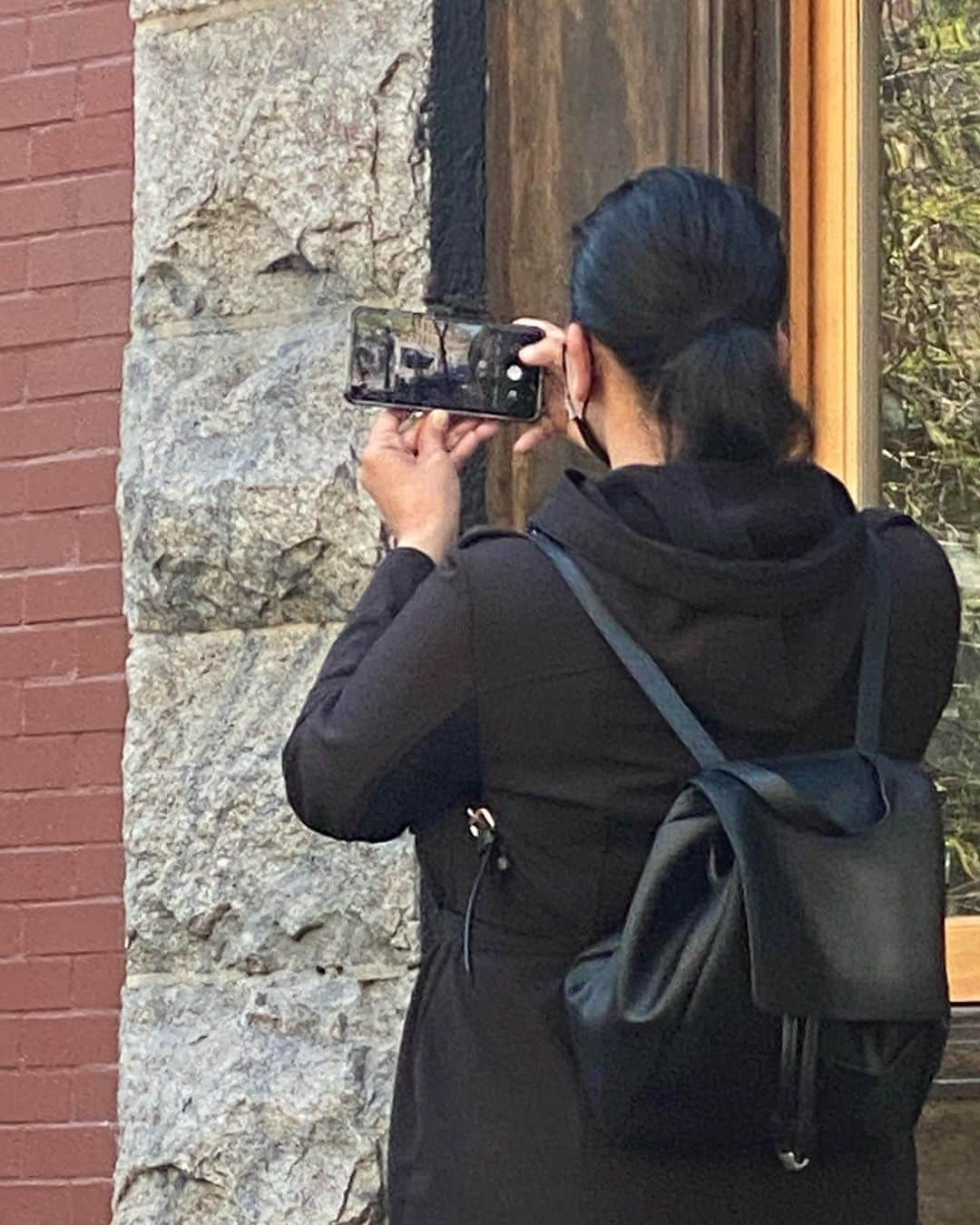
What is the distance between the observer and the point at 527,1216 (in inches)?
96.4

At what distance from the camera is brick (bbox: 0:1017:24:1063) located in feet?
Result: 13.8

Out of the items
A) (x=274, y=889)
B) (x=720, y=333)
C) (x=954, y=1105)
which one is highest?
(x=720, y=333)

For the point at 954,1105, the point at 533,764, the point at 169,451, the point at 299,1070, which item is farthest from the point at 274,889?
the point at 533,764

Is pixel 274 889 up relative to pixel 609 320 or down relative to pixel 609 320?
down

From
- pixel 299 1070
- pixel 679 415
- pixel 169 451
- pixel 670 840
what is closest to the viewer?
pixel 670 840

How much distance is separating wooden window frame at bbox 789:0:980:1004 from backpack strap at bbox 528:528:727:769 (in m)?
1.50

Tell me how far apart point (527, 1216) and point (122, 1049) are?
1378 millimetres

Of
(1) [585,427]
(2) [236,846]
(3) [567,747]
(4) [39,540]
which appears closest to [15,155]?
(4) [39,540]

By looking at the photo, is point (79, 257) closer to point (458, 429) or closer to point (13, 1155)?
point (13, 1155)

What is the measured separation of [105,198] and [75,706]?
738 mm

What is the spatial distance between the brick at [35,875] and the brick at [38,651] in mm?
259

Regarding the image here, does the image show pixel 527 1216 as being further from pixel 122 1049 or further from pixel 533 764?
pixel 122 1049

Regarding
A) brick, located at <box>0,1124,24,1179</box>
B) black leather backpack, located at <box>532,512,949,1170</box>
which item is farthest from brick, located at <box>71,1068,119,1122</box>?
black leather backpack, located at <box>532,512,949,1170</box>

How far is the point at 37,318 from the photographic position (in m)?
4.26
